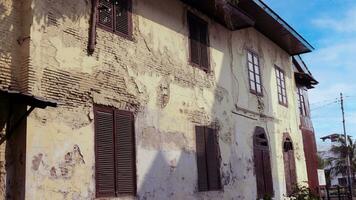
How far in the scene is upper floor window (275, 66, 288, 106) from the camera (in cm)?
1669

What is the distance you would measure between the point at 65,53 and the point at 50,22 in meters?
0.55

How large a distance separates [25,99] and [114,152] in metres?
2.48

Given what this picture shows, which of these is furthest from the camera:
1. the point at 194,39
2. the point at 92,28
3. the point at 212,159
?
the point at 194,39

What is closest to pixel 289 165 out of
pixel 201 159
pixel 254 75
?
pixel 254 75

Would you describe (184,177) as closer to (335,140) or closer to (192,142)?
(192,142)

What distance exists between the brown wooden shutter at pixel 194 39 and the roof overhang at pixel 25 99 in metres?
5.55

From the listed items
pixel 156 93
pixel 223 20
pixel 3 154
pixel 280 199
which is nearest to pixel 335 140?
pixel 280 199

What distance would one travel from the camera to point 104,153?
332 inches

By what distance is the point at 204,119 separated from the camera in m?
11.6

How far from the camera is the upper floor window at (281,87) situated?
1669 cm

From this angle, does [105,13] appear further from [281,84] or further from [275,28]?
[281,84]

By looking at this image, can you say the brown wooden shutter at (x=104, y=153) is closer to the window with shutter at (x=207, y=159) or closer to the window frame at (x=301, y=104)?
the window with shutter at (x=207, y=159)

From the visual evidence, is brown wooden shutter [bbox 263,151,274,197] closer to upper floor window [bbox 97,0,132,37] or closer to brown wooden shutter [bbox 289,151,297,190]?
brown wooden shutter [bbox 289,151,297,190]

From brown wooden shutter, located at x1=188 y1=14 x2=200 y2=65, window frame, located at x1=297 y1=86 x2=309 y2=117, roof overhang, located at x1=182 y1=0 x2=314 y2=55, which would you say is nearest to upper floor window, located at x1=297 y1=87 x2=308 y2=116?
window frame, located at x1=297 y1=86 x2=309 y2=117
